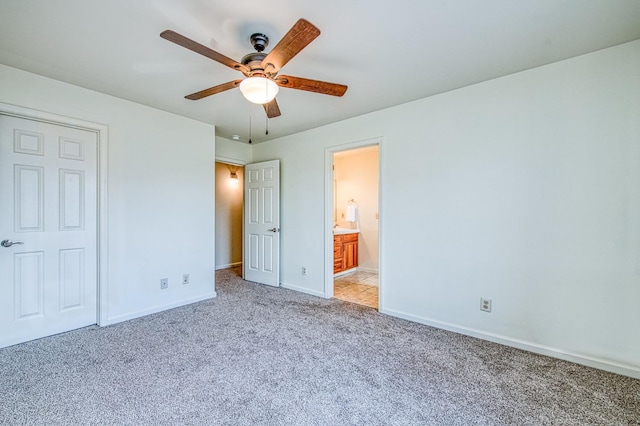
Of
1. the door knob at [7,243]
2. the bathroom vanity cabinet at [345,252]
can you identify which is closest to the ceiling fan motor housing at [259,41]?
the door knob at [7,243]

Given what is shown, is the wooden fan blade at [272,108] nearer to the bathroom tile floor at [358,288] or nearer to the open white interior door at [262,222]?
the open white interior door at [262,222]

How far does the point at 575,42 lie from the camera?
2.06 meters

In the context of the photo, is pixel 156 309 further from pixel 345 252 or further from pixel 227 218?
pixel 345 252

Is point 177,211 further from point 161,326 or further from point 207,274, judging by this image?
point 161,326

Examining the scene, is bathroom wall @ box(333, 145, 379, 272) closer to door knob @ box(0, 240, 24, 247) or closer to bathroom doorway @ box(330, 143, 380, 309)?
bathroom doorway @ box(330, 143, 380, 309)

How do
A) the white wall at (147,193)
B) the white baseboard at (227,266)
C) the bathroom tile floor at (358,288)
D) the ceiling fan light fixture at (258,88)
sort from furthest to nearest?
the white baseboard at (227,266)
the bathroom tile floor at (358,288)
the white wall at (147,193)
the ceiling fan light fixture at (258,88)

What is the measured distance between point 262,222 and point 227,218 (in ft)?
5.77

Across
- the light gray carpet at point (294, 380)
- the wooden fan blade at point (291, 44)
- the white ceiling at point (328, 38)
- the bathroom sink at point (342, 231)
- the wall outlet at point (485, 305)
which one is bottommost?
the light gray carpet at point (294, 380)

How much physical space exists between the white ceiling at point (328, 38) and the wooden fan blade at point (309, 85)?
313 millimetres

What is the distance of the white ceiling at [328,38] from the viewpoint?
5.61ft

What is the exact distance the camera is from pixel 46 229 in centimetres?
269

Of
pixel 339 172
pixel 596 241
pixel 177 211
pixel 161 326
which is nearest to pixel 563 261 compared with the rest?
pixel 596 241

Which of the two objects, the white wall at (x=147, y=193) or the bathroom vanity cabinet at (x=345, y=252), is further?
the bathroom vanity cabinet at (x=345, y=252)

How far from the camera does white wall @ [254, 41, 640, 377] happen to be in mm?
2119
